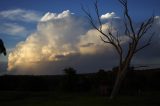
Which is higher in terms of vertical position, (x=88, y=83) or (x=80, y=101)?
(x=88, y=83)

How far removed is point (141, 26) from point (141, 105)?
45.1 feet

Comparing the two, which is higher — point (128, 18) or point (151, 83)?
point (128, 18)

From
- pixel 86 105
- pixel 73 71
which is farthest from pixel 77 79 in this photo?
pixel 86 105

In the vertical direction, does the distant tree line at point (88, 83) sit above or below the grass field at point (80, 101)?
above

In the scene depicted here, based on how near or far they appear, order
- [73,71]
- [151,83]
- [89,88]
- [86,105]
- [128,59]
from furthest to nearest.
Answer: [151,83] < [89,88] < [73,71] < [128,59] < [86,105]

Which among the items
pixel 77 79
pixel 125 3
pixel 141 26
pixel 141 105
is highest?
pixel 125 3

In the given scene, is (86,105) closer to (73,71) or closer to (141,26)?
(141,26)

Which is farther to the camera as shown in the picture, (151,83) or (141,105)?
(151,83)

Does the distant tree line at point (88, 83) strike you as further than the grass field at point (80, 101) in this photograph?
Yes

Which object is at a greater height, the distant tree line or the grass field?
the distant tree line

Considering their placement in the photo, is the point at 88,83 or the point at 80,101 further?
the point at 88,83

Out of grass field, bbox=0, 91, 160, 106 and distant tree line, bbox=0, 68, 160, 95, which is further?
distant tree line, bbox=0, 68, 160, 95

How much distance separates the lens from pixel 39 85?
70.7 metres

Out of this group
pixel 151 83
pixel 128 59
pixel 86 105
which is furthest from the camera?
pixel 151 83
